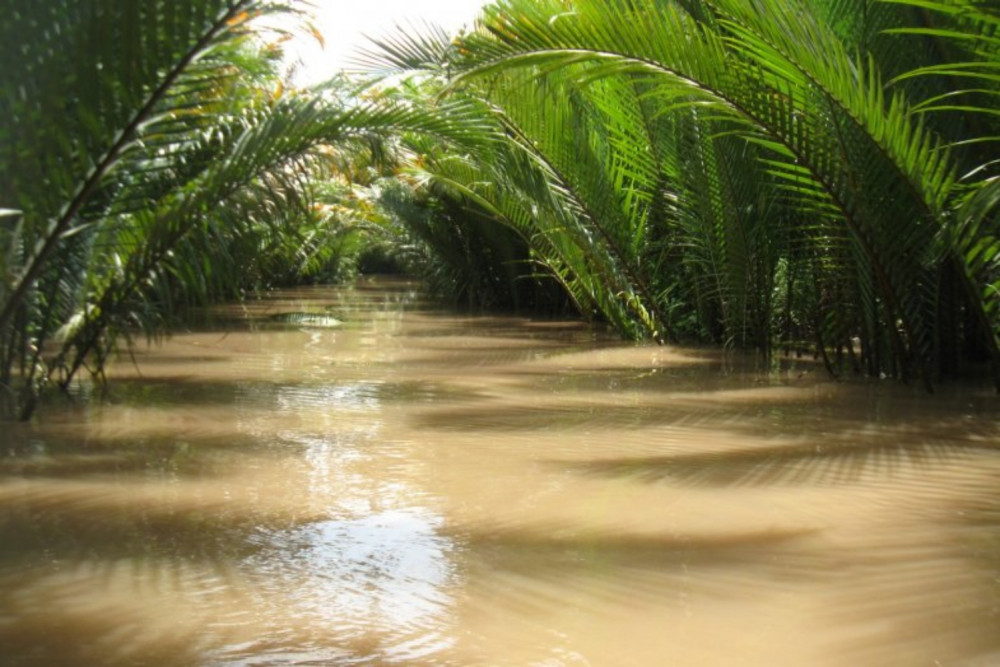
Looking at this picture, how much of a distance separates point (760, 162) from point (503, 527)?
4620mm

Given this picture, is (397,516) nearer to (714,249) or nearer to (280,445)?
(280,445)

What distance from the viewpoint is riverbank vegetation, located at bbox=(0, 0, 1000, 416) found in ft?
13.0

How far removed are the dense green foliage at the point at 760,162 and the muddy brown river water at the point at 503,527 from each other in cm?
78

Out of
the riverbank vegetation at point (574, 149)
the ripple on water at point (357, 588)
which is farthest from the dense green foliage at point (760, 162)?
the ripple on water at point (357, 588)

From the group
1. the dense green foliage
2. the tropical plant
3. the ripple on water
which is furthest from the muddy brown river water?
the dense green foliage

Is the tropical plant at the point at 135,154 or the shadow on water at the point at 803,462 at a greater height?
the tropical plant at the point at 135,154

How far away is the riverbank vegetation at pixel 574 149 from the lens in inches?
156

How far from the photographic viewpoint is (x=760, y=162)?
7344 mm

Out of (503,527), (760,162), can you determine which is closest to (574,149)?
(760,162)

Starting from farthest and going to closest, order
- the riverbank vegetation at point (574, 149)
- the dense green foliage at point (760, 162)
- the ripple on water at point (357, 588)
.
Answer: the dense green foliage at point (760, 162) → the riverbank vegetation at point (574, 149) → the ripple on water at point (357, 588)

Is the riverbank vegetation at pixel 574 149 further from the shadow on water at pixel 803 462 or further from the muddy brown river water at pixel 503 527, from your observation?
the shadow on water at pixel 803 462

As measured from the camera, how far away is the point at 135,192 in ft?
18.5

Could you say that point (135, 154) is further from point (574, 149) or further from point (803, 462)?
point (574, 149)

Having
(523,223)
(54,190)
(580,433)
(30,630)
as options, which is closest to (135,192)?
(54,190)
